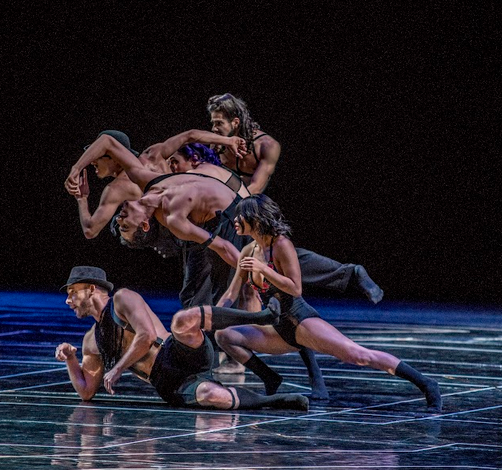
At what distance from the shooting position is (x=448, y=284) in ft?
44.6

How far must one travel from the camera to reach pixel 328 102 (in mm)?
13094

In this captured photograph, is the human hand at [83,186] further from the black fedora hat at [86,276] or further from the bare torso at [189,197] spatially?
the black fedora hat at [86,276]

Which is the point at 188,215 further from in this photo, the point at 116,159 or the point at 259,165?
the point at 259,165

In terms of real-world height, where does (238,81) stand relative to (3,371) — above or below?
above

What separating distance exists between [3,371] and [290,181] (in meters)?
7.04

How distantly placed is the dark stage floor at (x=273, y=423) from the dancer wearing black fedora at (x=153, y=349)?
11cm

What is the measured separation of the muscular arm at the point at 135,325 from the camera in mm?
5383

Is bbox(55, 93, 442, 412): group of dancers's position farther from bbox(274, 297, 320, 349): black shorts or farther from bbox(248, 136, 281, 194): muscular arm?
bbox(248, 136, 281, 194): muscular arm

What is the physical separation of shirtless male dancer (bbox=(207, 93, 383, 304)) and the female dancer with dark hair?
875mm

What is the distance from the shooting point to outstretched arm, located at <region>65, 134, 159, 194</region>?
22.0 feet

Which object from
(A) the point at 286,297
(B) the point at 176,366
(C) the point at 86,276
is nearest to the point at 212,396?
(B) the point at 176,366

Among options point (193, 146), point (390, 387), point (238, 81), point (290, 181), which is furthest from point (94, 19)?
point (390, 387)

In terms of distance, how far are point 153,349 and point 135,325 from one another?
214 mm

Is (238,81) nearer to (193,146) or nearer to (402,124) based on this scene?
(402,124)
